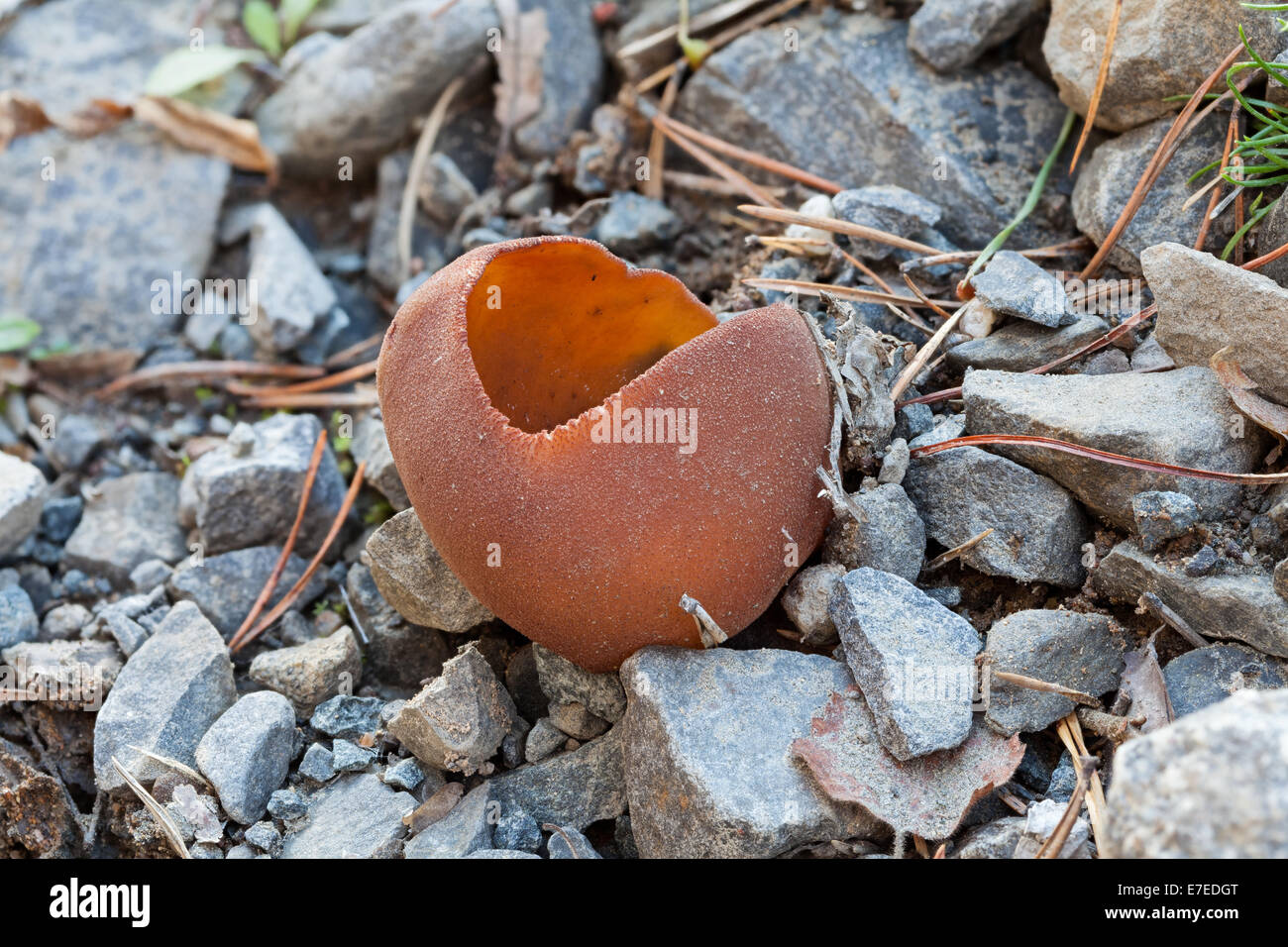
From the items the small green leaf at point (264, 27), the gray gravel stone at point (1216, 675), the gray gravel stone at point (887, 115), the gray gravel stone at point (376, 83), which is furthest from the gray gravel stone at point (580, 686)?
the small green leaf at point (264, 27)

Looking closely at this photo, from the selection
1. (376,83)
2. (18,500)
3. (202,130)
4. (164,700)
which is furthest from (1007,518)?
(202,130)

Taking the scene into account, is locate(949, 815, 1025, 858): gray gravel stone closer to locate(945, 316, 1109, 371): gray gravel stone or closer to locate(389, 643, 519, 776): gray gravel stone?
locate(389, 643, 519, 776): gray gravel stone

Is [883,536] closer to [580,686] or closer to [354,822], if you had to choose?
[580,686]

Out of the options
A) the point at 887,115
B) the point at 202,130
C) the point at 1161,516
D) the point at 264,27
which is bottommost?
the point at 1161,516

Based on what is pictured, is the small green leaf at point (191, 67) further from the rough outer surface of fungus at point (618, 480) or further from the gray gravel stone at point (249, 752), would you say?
the gray gravel stone at point (249, 752)

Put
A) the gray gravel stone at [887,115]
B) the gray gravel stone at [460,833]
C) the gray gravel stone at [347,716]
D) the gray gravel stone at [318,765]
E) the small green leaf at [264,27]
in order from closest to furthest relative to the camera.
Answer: the gray gravel stone at [460,833] → the gray gravel stone at [318,765] → the gray gravel stone at [347,716] → the gray gravel stone at [887,115] → the small green leaf at [264,27]

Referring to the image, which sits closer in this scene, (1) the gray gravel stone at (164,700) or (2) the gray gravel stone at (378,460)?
(1) the gray gravel stone at (164,700)

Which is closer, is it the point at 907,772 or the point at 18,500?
the point at 907,772
